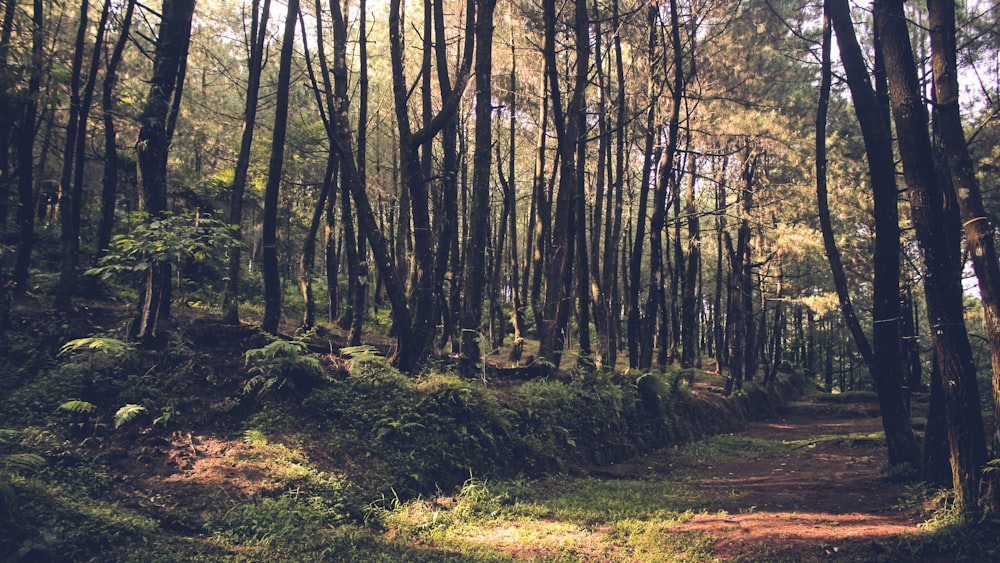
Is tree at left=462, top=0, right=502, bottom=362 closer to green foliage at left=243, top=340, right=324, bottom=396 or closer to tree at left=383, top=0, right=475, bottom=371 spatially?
tree at left=383, top=0, right=475, bottom=371

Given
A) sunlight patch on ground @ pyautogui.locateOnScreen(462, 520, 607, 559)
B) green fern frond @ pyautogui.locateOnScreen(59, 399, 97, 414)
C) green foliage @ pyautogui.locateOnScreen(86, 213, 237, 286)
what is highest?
green foliage @ pyautogui.locateOnScreen(86, 213, 237, 286)

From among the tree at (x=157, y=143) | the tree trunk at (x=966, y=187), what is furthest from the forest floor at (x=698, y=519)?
the tree at (x=157, y=143)

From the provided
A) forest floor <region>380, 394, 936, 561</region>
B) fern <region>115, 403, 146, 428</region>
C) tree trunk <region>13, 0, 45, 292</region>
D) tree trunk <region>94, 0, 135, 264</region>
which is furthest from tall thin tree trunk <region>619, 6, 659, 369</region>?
tree trunk <region>13, 0, 45, 292</region>

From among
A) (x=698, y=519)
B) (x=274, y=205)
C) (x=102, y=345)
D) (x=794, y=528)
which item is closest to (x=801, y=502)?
(x=794, y=528)

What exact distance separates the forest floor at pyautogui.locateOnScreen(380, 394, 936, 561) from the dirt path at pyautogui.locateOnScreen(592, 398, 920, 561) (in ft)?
0.04

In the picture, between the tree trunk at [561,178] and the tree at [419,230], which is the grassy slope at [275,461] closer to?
the tree at [419,230]

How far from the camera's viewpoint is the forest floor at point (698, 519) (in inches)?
199

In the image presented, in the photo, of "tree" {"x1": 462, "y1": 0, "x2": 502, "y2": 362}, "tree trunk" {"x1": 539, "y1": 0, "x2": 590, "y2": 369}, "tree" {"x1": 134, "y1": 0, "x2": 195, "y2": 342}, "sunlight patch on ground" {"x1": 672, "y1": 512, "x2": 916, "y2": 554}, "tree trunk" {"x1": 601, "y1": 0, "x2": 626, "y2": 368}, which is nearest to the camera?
"sunlight patch on ground" {"x1": 672, "y1": 512, "x2": 916, "y2": 554}

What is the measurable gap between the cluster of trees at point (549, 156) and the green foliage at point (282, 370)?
1552mm

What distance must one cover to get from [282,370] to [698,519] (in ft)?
18.7

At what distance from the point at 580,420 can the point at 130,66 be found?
18.0m

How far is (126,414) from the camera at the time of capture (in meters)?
6.14

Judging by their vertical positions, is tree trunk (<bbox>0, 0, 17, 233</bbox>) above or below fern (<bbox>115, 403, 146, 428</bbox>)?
above

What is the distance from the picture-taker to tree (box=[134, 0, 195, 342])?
309 inches
